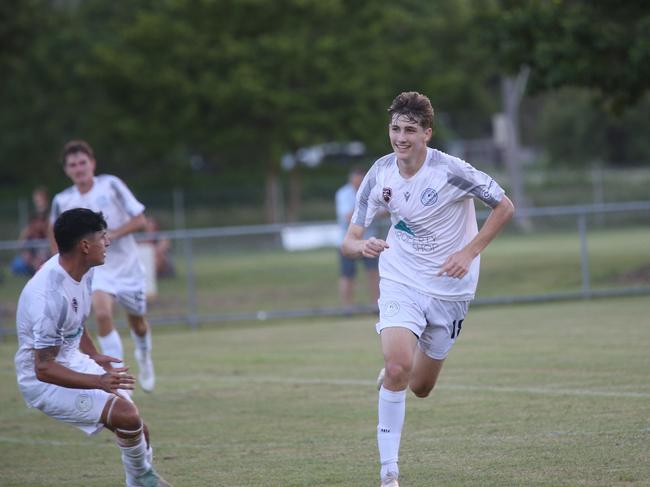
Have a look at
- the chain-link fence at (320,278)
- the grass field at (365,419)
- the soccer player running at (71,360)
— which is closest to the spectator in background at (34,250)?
the chain-link fence at (320,278)

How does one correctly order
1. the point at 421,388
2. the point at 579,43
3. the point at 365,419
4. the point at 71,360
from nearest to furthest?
1. the point at 71,360
2. the point at 421,388
3. the point at 365,419
4. the point at 579,43

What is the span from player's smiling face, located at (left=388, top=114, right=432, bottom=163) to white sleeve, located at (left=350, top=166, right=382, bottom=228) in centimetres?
38

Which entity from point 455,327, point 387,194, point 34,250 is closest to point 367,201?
point 387,194

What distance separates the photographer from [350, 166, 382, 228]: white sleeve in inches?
291

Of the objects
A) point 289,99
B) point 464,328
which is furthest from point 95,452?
point 289,99

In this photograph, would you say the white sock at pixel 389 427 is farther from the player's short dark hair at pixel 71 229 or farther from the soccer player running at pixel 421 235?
the player's short dark hair at pixel 71 229

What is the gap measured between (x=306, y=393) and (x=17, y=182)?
37981 millimetres

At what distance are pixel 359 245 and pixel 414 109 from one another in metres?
0.96

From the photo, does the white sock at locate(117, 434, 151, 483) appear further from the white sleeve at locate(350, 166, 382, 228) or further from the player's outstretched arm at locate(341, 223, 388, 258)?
the white sleeve at locate(350, 166, 382, 228)

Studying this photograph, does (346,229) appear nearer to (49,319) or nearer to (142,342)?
(142,342)

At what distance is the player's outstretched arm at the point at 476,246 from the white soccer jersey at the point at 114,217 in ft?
15.4

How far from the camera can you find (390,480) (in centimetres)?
652

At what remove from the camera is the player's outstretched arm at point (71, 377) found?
6301 millimetres

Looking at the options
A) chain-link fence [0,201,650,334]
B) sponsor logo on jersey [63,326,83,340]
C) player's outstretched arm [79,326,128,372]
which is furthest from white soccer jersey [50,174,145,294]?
chain-link fence [0,201,650,334]
